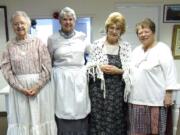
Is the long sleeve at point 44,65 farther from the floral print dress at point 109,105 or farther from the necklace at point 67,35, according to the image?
the floral print dress at point 109,105

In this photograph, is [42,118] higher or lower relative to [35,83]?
lower

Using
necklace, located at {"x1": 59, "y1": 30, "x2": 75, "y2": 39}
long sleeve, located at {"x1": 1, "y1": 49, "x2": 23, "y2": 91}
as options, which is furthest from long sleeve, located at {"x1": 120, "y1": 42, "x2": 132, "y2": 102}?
long sleeve, located at {"x1": 1, "y1": 49, "x2": 23, "y2": 91}

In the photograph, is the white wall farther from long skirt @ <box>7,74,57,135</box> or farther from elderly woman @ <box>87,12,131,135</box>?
long skirt @ <box>7,74,57,135</box>

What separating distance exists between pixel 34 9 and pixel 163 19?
6.98ft

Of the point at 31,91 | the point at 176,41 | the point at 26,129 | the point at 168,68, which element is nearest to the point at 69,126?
the point at 26,129

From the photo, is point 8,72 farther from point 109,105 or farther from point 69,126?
point 109,105

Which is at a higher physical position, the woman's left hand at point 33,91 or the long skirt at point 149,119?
the woman's left hand at point 33,91

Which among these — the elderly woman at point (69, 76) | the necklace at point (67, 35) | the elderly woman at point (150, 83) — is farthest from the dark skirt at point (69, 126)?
the necklace at point (67, 35)

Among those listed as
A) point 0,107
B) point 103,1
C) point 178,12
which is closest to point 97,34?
point 103,1

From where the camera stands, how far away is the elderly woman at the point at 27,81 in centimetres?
192

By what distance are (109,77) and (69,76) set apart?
1.12ft

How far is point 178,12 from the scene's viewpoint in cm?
413

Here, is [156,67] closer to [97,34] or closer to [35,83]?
[35,83]


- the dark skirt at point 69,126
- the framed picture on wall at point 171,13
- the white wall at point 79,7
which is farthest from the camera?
the framed picture on wall at point 171,13
